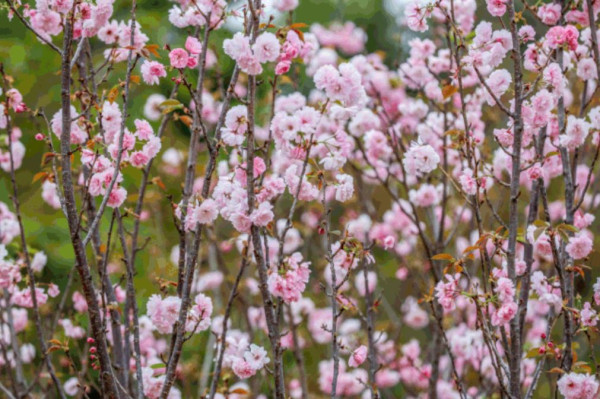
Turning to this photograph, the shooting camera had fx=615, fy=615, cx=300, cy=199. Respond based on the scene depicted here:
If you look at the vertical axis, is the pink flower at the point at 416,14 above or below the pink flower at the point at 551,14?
below

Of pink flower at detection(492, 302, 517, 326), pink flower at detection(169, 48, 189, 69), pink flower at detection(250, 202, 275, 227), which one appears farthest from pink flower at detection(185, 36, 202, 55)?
pink flower at detection(492, 302, 517, 326)

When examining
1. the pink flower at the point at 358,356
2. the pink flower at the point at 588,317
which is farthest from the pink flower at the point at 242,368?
the pink flower at the point at 588,317

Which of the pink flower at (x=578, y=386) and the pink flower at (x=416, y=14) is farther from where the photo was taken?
the pink flower at (x=416, y=14)

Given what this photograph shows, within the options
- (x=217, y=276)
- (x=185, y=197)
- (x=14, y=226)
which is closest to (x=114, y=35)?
(x=185, y=197)

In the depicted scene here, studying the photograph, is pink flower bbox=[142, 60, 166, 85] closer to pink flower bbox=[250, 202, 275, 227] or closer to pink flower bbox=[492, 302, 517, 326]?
pink flower bbox=[250, 202, 275, 227]

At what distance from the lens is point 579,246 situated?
7.47 ft

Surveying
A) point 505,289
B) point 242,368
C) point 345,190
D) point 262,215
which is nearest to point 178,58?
point 262,215

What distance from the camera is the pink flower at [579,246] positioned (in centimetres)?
227

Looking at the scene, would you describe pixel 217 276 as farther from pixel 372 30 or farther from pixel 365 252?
pixel 372 30

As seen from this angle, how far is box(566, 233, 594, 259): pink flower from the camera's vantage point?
227 cm

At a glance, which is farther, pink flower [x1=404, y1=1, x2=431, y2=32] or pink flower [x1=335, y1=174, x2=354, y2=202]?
pink flower [x1=404, y1=1, x2=431, y2=32]

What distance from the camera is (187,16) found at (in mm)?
2357

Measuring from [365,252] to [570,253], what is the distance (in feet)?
2.79

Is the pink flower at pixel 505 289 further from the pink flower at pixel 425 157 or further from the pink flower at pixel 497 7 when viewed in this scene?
the pink flower at pixel 497 7
